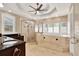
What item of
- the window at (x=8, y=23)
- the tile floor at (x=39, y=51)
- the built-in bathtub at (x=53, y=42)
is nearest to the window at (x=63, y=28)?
the built-in bathtub at (x=53, y=42)

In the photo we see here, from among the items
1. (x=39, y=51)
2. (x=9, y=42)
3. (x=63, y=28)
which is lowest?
(x=39, y=51)

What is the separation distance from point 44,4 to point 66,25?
457 millimetres

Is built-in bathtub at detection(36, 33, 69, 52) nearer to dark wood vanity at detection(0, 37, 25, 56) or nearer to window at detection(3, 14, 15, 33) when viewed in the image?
dark wood vanity at detection(0, 37, 25, 56)

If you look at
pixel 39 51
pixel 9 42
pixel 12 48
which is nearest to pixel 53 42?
pixel 39 51

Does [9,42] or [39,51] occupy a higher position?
[9,42]

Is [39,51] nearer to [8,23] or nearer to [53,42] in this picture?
[53,42]

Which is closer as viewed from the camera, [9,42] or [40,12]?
[40,12]

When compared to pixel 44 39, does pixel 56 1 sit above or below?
above

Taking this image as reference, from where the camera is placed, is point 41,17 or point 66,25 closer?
point 66,25

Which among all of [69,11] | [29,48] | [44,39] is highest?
[69,11]

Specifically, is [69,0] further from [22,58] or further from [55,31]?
[22,58]

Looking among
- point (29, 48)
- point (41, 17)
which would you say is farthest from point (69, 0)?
point (29, 48)

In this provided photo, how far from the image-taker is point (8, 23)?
5.41 feet

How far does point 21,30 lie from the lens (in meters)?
1.69
